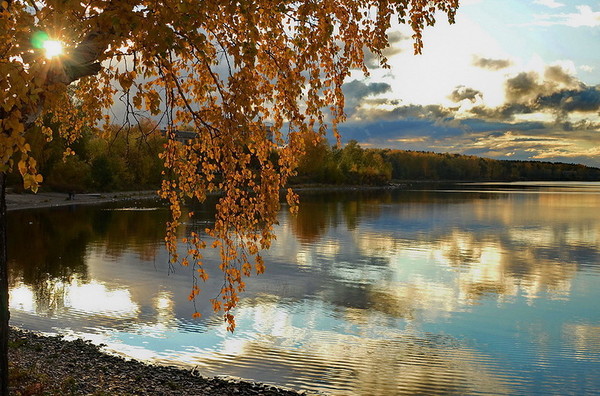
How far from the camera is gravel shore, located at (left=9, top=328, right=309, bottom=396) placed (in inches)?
432

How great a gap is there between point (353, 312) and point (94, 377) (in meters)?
10.7

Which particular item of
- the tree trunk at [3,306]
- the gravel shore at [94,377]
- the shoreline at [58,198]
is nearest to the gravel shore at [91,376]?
the gravel shore at [94,377]

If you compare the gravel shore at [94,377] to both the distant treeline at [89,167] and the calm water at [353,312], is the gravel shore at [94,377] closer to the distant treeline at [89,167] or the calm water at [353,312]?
the calm water at [353,312]

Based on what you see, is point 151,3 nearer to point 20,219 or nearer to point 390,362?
point 390,362

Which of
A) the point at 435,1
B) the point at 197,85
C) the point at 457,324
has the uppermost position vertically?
the point at 435,1

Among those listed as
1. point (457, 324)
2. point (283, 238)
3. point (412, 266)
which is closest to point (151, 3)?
point (457, 324)

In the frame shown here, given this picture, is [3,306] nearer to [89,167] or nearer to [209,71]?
[209,71]

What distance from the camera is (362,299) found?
22.6 meters

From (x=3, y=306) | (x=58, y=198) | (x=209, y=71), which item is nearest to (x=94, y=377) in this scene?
(x=3, y=306)

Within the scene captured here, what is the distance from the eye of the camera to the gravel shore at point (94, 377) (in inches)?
432

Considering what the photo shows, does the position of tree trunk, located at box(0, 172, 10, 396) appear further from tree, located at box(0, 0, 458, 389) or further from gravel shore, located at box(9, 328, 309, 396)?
gravel shore, located at box(9, 328, 309, 396)

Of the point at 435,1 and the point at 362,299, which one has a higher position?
the point at 435,1

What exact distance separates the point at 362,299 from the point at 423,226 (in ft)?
109

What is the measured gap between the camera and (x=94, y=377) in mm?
12102
